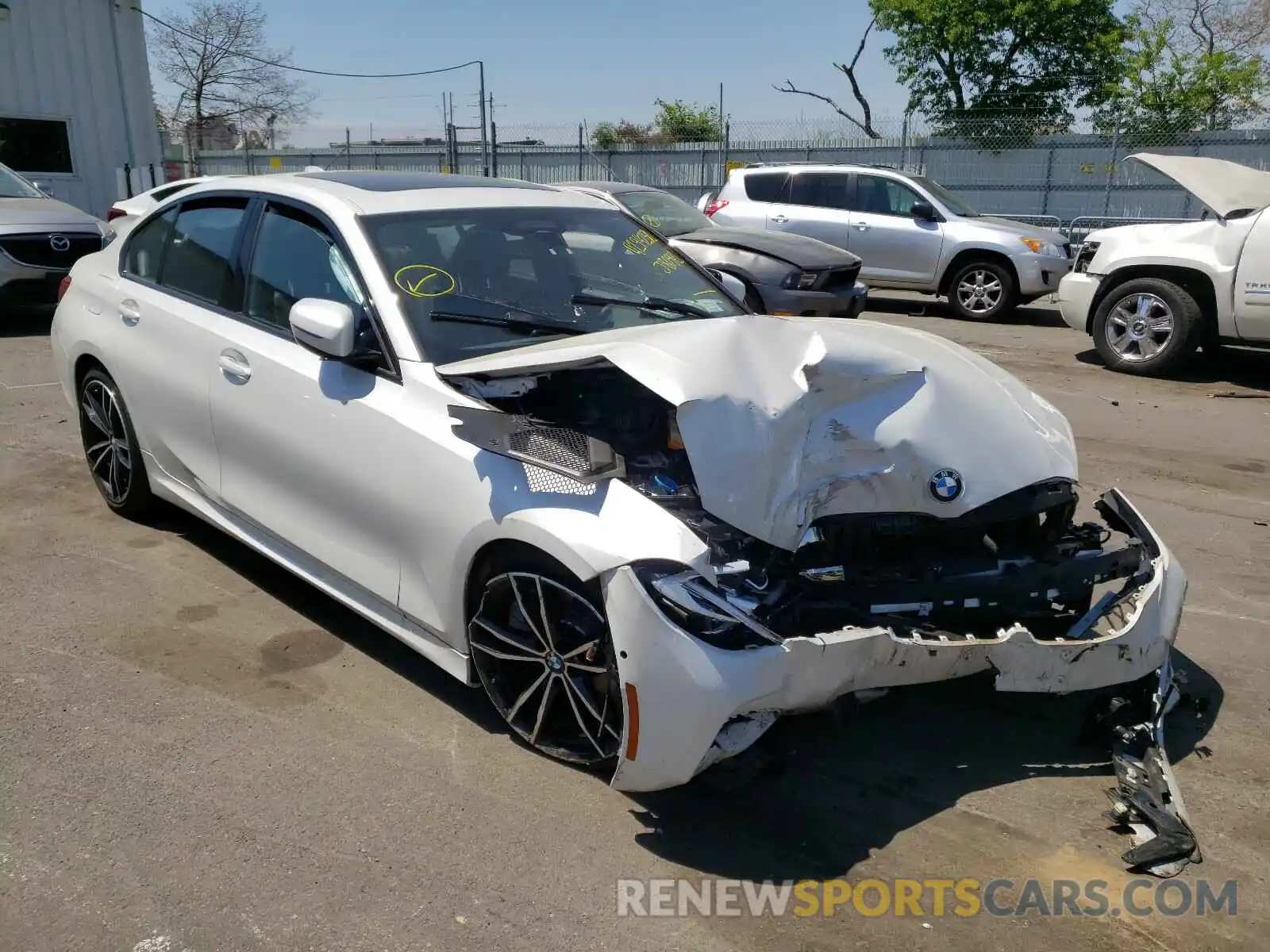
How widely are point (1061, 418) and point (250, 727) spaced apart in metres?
3.07

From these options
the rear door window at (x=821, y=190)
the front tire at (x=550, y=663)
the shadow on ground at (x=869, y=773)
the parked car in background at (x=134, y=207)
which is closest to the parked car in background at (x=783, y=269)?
the rear door window at (x=821, y=190)

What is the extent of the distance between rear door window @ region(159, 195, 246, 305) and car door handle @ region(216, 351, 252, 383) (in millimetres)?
327

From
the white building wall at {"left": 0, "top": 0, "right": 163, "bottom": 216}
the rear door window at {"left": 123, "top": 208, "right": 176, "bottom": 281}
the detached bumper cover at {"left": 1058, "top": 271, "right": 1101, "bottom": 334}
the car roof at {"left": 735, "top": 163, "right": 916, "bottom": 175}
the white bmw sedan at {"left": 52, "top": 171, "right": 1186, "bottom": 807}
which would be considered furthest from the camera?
the white building wall at {"left": 0, "top": 0, "right": 163, "bottom": 216}

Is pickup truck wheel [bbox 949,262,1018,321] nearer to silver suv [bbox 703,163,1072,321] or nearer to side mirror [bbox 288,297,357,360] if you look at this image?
silver suv [bbox 703,163,1072,321]

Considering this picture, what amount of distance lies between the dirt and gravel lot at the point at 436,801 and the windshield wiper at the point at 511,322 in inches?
51.3

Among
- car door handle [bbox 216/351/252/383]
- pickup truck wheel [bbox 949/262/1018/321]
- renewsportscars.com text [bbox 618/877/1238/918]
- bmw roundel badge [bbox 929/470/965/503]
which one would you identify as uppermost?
car door handle [bbox 216/351/252/383]

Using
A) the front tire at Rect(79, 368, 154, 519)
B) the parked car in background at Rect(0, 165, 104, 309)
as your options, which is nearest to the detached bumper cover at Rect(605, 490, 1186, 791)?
the front tire at Rect(79, 368, 154, 519)

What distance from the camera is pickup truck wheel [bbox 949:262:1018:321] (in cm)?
1289

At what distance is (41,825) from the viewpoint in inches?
118

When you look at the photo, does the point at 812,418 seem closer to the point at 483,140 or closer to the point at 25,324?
the point at 25,324

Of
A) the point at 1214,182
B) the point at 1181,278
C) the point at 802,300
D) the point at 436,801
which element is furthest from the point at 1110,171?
the point at 436,801

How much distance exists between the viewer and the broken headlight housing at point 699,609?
276 cm

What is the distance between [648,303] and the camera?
4.19 meters

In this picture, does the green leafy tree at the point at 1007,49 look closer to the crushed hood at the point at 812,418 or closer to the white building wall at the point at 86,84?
the white building wall at the point at 86,84
